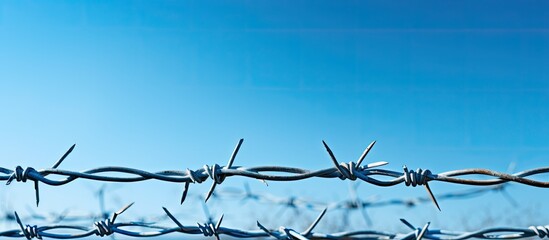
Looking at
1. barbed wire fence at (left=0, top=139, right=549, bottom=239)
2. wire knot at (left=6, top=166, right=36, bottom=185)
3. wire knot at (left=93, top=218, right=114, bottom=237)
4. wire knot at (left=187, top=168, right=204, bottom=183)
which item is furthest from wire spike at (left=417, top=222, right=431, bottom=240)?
wire knot at (left=6, top=166, right=36, bottom=185)

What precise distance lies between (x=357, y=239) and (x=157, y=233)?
38 cm

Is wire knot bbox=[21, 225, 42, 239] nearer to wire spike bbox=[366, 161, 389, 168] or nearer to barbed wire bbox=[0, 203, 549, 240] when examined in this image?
barbed wire bbox=[0, 203, 549, 240]

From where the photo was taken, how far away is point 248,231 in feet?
3.69

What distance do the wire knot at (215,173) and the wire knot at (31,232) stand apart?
0.35 m

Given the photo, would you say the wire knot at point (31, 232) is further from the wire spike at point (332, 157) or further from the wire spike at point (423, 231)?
the wire spike at point (423, 231)

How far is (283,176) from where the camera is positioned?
38.9 inches

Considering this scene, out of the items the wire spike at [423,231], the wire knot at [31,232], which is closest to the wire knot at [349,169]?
the wire spike at [423,231]

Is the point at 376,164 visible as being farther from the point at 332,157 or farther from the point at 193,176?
the point at 193,176

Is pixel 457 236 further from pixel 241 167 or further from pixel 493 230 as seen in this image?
pixel 241 167

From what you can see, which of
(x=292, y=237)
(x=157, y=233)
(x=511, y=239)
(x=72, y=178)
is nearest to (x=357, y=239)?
(x=292, y=237)

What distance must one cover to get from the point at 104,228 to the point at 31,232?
132mm

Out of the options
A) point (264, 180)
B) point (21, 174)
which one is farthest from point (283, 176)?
point (21, 174)

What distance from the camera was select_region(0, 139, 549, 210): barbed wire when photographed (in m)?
0.92

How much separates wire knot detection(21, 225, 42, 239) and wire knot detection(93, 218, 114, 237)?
101mm
